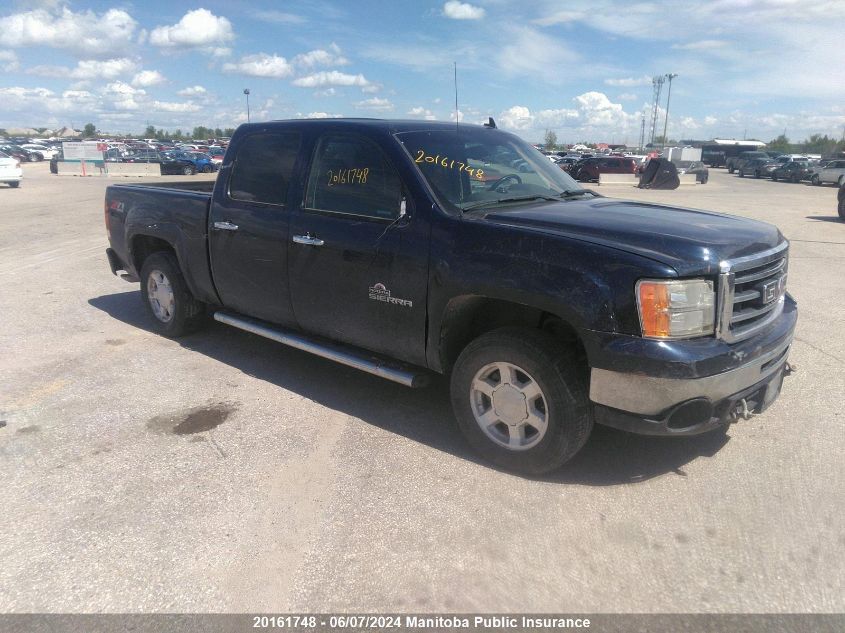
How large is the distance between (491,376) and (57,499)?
2.41 metres

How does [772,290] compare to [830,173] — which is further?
[830,173]

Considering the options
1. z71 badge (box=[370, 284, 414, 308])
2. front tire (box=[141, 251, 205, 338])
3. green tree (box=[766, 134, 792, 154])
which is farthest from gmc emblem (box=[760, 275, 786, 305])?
green tree (box=[766, 134, 792, 154])

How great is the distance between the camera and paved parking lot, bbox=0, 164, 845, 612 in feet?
8.84

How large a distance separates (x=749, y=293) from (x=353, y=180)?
2463 mm

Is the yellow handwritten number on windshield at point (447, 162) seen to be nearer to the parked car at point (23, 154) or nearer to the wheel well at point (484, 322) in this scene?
the wheel well at point (484, 322)

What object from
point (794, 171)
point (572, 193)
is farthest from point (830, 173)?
point (572, 193)

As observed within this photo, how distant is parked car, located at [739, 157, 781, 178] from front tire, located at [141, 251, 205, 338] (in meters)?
43.8

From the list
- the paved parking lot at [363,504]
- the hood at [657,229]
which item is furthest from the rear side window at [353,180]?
the paved parking lot at [363,504]

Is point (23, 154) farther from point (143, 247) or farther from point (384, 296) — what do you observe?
point (384, 296)

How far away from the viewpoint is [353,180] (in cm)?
423

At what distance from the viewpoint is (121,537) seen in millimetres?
3049

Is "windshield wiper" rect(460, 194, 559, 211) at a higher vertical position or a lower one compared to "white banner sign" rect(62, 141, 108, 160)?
lower

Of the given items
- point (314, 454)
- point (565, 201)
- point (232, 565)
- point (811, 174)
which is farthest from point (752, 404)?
point (811, 174)

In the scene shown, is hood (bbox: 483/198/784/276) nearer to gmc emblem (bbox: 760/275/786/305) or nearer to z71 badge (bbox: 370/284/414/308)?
gmc emblem (bbox: 760/275/786/305)
